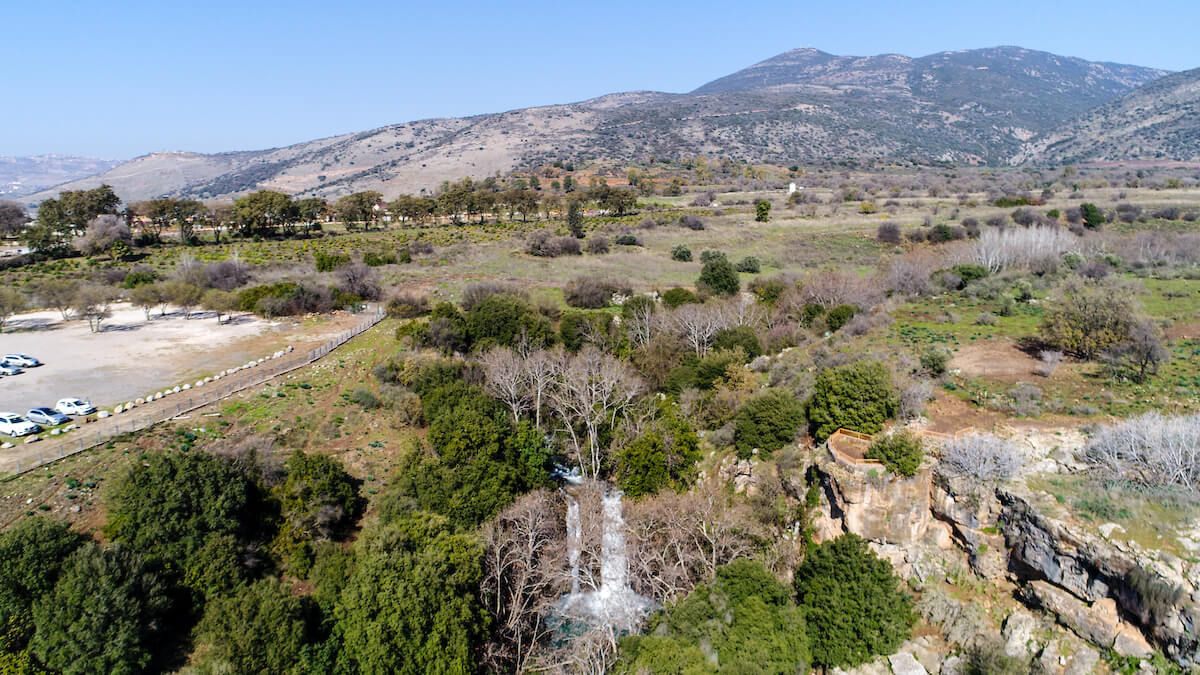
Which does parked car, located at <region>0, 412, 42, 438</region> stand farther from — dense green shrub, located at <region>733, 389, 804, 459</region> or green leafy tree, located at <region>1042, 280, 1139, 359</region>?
green leafy tree, located at <region>1042, 280, 1139, 359</region>

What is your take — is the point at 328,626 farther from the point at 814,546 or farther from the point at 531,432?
the point at 814,546

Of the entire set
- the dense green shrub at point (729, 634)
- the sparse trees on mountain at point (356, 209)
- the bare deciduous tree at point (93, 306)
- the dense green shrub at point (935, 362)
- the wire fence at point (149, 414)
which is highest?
the sparse trees on mountain at point (356, 209)

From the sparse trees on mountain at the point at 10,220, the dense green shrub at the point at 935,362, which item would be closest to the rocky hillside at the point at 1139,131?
the dense green shrub at the point at 935,362

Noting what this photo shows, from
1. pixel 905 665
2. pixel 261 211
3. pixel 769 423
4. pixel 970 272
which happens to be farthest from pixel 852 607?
pixel 261 211

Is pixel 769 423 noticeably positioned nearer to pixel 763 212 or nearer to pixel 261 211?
pixel 763 212

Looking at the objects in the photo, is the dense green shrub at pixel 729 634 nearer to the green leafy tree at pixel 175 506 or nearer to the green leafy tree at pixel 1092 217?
the green leafy tree at pixel 175 506

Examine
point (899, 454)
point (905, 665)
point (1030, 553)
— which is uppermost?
point (899, 454)
